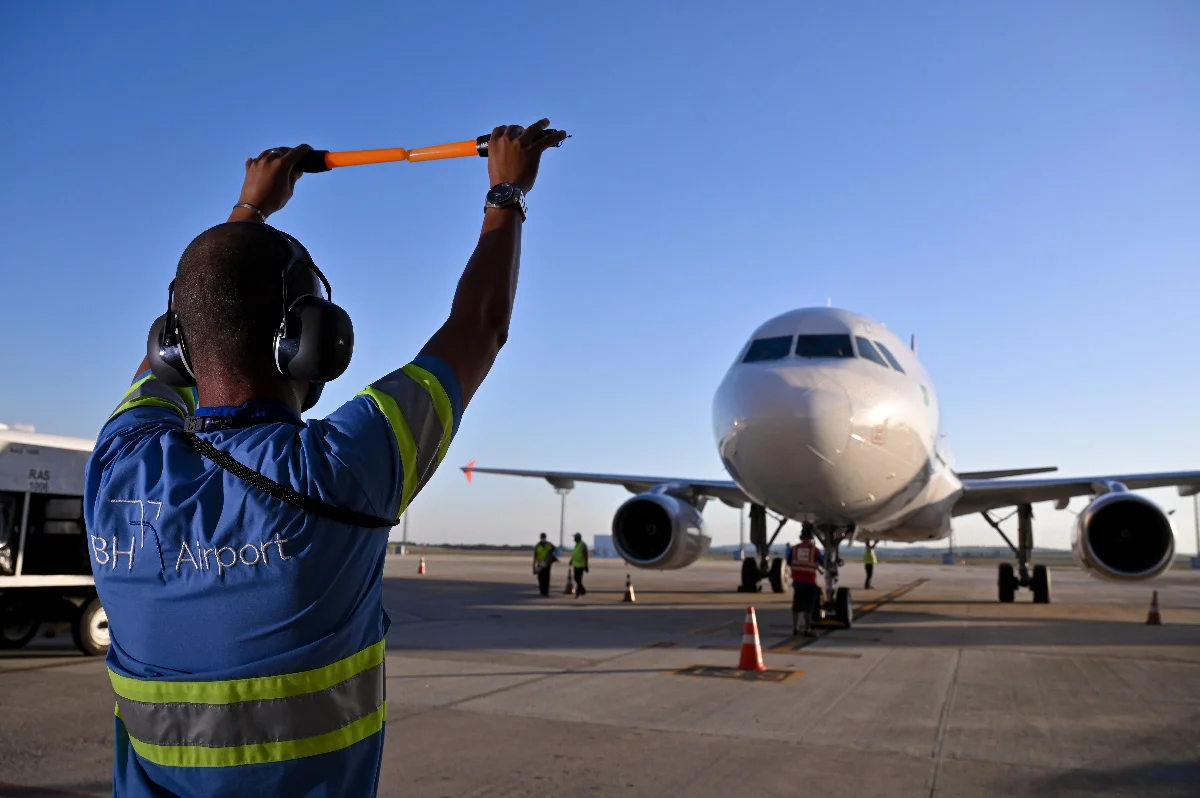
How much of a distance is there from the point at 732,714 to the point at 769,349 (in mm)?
5426

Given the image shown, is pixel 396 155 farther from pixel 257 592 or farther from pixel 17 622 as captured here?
pixel 17 622

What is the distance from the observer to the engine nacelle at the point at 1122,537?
11.2 meters

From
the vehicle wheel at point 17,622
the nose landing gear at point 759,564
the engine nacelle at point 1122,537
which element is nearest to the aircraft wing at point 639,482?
the nose landing gear at point 759,564

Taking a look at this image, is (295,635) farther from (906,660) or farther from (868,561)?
(868,561)

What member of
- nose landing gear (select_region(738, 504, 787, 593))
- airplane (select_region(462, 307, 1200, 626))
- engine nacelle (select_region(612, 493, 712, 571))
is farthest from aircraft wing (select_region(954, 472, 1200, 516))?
engine nacelle (select_region(612, 493, 712, 571))

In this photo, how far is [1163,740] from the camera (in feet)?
16.1

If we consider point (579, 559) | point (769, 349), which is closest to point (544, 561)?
point (579, 559)

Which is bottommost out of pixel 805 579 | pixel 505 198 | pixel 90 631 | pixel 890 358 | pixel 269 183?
pixel 90 631

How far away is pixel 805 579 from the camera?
1003 cm

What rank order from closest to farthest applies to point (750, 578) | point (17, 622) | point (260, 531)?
point (260, 531) < point (17, 622) < point (750, 578)

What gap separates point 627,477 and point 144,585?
657 inches

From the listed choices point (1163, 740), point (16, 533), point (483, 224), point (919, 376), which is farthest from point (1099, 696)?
point (16, 533)

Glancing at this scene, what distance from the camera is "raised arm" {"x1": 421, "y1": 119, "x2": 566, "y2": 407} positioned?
4.25 ft

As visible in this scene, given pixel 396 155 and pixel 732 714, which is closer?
pixel 396 155
